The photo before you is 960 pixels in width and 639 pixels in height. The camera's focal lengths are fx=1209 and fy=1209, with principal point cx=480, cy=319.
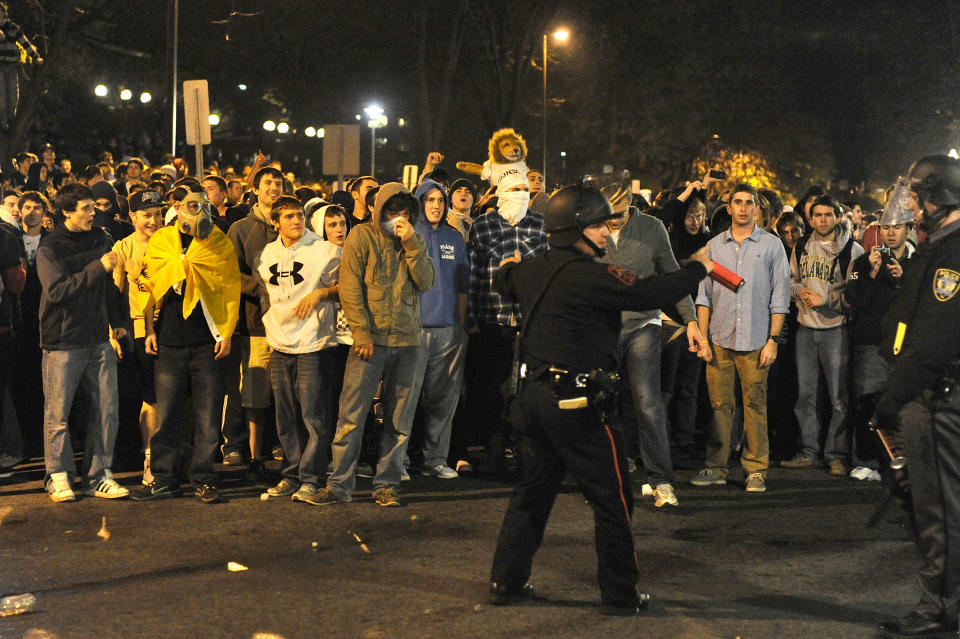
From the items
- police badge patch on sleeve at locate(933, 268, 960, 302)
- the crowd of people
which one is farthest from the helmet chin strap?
the crowd of people

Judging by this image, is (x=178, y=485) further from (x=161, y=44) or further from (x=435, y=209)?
(x=161, y=44)

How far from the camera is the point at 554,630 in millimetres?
6027

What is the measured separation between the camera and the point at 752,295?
9562 mm

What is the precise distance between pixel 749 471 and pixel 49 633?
18.7ft

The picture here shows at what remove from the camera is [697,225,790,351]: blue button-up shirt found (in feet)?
31.3

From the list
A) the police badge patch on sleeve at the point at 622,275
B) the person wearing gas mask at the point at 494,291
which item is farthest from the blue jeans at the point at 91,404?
the police badge patch on sleeve at the point at 622,275

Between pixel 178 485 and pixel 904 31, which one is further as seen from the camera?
pixel 904 31

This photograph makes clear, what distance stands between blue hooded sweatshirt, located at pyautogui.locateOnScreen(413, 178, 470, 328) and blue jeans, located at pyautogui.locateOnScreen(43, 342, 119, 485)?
2.47 m

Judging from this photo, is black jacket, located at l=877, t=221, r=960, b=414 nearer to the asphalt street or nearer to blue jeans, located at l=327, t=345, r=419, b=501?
the asphalt street

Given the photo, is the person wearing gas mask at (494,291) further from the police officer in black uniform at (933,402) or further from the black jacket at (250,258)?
the police officer in black uniform at (933,402)

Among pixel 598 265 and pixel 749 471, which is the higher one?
pixel 598 265

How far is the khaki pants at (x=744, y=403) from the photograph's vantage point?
965 centimetres

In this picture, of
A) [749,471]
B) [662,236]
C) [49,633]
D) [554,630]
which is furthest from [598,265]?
[749,471]

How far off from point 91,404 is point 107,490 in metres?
0.66
